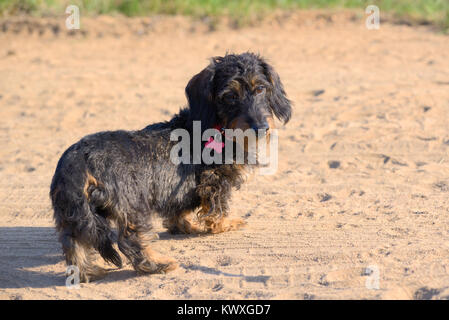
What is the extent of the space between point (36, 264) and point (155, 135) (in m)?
1.48

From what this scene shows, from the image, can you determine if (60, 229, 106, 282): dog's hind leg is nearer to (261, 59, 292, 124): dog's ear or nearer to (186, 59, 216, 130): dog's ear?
(186, 59, 216, 130): dog's ear

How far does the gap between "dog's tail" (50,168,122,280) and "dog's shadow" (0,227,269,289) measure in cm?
42

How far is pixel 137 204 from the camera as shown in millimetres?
4781

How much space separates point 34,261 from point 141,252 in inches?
45.3

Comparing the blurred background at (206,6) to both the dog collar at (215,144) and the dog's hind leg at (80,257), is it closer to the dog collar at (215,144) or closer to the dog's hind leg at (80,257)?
the dog collar at (215,144)

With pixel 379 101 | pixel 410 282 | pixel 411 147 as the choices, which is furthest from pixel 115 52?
pixel 410 282

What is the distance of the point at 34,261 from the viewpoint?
535 centimetres

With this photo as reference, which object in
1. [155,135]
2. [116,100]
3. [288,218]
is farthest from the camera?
[116,100]

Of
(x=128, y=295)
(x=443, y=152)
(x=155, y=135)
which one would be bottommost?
(x=128, y=295)

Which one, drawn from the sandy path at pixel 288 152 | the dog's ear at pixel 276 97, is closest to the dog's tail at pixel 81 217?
the sandy path at pixel 288 152

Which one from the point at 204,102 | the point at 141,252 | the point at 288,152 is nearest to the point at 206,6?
the point at 288,152

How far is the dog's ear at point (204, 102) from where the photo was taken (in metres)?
5.19

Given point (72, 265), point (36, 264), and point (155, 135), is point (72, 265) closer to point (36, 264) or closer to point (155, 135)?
point (36, 264)

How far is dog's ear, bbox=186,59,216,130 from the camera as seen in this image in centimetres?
519
